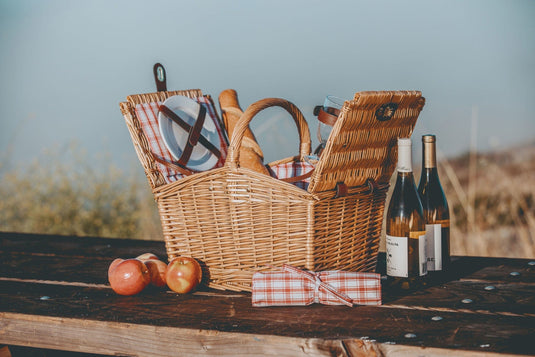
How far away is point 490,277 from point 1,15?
4815 mm

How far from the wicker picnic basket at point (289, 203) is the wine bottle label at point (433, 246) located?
7.1 inches

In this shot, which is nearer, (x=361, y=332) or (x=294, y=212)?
(x=361, y=332)

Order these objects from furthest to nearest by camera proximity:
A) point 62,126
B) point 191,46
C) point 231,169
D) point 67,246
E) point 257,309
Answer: point 62,126
point 191,46
point 67,246
point 231,169
point 257,309

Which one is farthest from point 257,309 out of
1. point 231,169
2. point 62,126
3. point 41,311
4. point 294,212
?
point 62,126

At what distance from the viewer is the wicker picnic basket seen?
153 cm

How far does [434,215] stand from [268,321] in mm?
666

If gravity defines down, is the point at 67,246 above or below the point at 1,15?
below

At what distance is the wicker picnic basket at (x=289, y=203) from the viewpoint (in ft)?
5.01

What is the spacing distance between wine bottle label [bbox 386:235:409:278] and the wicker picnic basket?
16cm

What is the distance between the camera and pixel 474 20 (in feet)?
13.3

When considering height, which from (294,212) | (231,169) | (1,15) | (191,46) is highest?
(1,15)

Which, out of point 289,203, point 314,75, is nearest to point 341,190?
point 289,203

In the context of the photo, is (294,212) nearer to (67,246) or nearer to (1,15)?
(67,246)

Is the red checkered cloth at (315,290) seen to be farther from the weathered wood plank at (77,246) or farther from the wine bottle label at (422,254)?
the weathered wood plank at (77,246)
